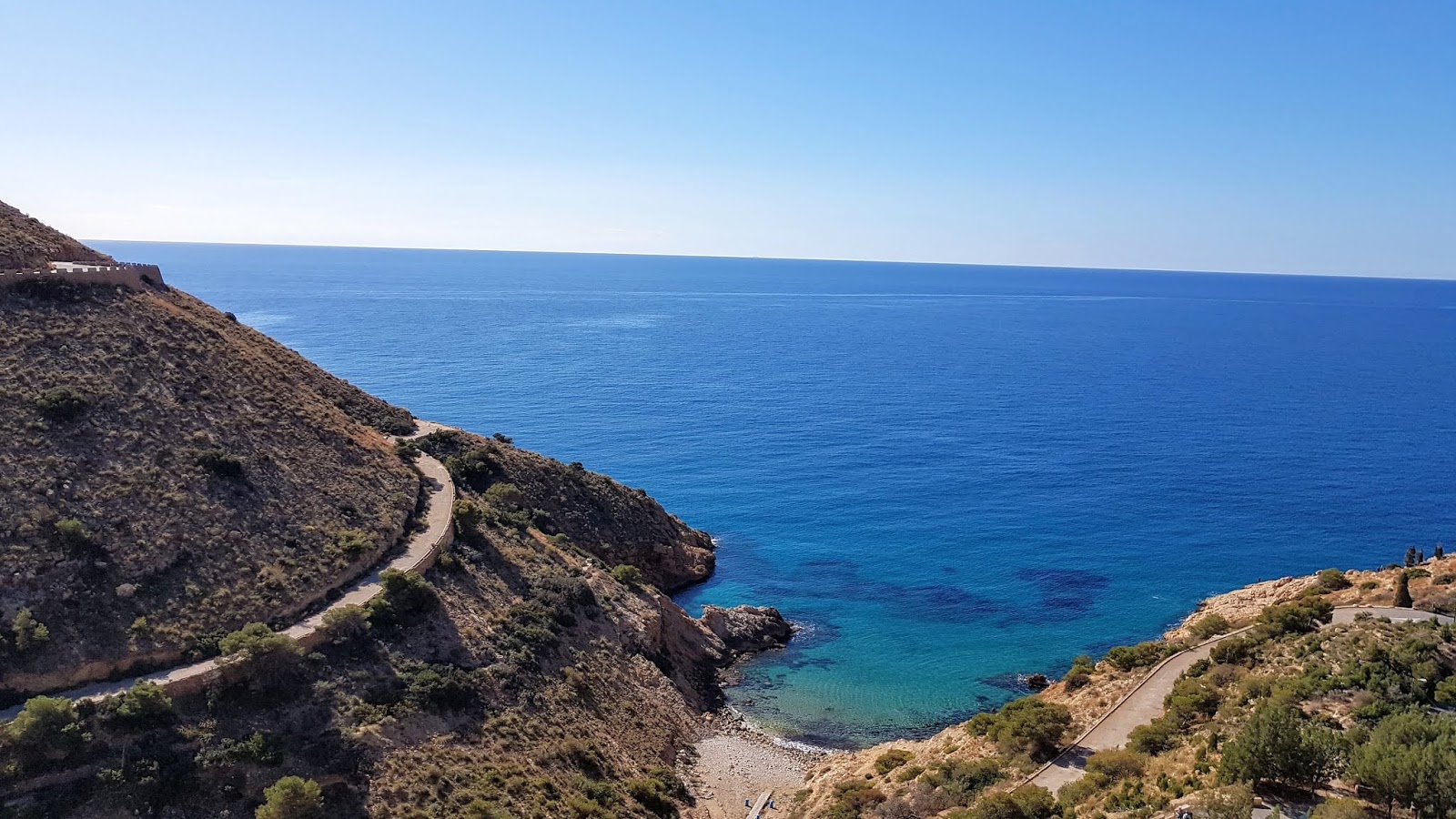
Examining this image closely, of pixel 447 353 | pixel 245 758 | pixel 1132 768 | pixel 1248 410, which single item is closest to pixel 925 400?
pixel 1248 410

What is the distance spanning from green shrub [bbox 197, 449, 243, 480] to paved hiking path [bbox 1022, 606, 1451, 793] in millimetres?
36231

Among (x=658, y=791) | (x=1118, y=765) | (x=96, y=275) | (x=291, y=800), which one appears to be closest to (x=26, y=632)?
(x=291, y=800)

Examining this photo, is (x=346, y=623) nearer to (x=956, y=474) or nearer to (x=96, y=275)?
(x=96, y=275)

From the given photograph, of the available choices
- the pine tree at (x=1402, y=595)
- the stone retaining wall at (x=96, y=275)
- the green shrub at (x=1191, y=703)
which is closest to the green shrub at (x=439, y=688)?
the green shrub at (x=1191, y=703)

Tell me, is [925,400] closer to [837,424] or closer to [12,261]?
[837,424]

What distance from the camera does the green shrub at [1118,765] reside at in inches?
1012

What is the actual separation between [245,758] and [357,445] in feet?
71.5

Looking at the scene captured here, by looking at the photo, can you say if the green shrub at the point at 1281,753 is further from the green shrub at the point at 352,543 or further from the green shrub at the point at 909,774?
the green shrub at the point at 352,543

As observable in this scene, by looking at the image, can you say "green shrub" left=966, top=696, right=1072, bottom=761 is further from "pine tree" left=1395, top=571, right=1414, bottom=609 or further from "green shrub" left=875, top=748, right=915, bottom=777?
"pine tree" left=1395, top=571, right=1414, bottom=609

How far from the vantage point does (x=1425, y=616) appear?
35.2 metres

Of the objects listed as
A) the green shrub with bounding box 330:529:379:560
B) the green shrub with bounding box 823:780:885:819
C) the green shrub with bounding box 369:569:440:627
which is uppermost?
the green shrub with bounding box 330:529:379:560

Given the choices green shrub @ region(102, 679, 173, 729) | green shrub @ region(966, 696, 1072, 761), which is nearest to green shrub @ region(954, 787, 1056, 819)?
green shrub @ region(966, 696, 1072, 761)

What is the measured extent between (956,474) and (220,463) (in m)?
64.8

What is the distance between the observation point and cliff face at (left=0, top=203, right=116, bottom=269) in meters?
43.9
